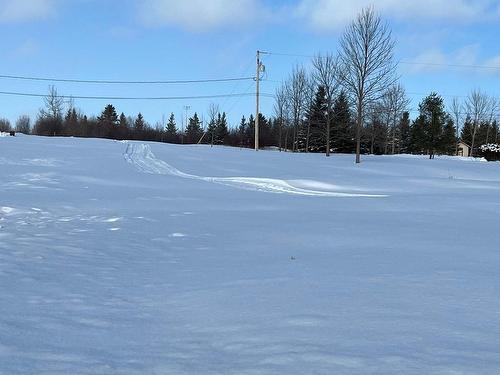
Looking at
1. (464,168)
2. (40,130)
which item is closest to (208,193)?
(464,168)

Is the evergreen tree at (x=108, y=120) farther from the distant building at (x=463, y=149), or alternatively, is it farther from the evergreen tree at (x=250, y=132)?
the distant building at (x=463, y=149)

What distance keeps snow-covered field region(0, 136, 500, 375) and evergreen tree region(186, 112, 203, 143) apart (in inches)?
3285

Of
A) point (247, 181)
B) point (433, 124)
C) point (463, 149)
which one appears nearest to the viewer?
point (247, 181)

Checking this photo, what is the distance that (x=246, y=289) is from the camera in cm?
489

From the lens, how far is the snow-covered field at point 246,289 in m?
3.18

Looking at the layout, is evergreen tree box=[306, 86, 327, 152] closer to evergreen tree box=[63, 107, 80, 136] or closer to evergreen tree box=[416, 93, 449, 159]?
evergreen tree box=[416, 93, 449, 159]

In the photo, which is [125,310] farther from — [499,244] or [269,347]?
[499,244]

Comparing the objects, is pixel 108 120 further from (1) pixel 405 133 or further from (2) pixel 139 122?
(1) pixel 405 133

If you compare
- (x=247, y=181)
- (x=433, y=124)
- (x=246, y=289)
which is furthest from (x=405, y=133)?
(x=246, y=289)

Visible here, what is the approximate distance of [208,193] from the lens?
15.7m

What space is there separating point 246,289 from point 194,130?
102 m

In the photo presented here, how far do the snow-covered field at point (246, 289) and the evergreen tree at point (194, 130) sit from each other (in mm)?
83451

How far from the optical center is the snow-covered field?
10.4ft

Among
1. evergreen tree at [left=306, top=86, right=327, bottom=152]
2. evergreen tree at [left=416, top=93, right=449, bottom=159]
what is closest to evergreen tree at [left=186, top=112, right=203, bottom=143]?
evergreen tree at [left=306, top=86, right=327, bottom=152]
